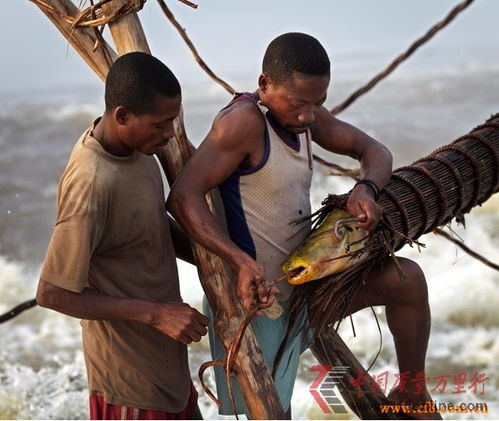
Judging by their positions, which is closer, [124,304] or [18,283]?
[124,304]

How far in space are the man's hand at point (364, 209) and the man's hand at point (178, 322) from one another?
18.5 inches

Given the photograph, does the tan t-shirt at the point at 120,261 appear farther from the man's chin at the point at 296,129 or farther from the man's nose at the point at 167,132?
the man's chin at the point at 296,129

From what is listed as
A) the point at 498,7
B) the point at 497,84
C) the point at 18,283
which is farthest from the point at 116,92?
the point at 498,7

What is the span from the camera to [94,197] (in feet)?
6.49

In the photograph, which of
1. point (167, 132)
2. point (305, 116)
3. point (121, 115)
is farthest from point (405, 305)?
point (121, 115)

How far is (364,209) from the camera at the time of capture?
2234mm

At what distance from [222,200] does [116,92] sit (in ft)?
1.39

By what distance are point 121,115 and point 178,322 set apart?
466 mm

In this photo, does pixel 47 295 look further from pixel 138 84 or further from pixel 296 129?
pixel 296 129

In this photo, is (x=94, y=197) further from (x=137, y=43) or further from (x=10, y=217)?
(x=10, y=217)

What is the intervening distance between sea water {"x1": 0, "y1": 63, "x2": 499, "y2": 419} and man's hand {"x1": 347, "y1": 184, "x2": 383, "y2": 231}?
3.06 feet

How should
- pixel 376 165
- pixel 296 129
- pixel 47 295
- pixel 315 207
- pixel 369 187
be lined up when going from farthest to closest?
pixel 315 207
pixel 376 165
pixel 369 187
pixel 296 129
pixel 47 295

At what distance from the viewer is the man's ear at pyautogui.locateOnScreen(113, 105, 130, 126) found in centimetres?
201

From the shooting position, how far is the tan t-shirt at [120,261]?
6.48 ft
